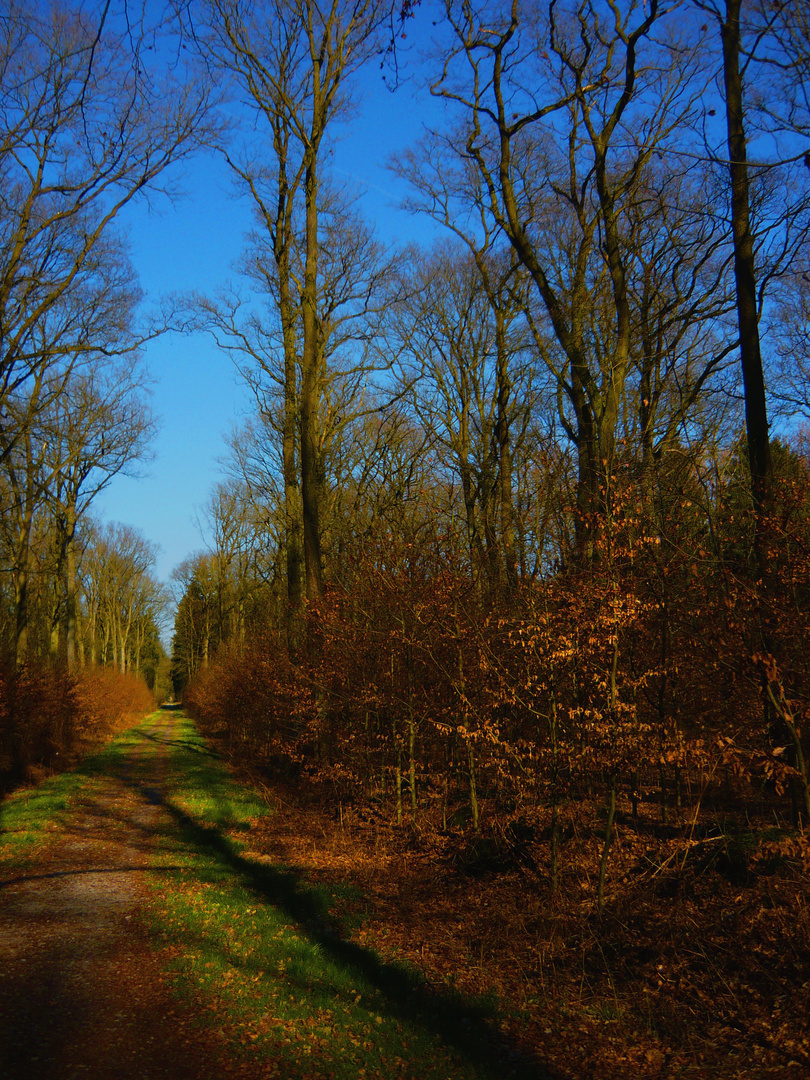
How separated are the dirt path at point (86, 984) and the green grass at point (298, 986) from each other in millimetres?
289

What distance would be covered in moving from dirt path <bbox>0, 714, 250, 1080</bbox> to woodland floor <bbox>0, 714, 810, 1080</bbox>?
0.02m

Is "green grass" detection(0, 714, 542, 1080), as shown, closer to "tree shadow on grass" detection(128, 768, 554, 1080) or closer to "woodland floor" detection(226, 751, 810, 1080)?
"tree shadow on grass" detection(128, 768, 554, 1080)

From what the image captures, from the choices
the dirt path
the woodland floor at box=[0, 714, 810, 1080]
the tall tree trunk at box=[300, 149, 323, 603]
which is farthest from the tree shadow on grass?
the tall tree trunk at box=[300, 149, 323, 603]

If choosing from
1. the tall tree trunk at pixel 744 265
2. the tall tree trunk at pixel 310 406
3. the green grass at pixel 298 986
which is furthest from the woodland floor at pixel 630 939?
the tall tree trunk at pixel 310 406

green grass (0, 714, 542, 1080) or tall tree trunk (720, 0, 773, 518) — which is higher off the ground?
tall tree trunk (720, 0, 773, 518)

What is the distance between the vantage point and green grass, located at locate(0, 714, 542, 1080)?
5234 mm

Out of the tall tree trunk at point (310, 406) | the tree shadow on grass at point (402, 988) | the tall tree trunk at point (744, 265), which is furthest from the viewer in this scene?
the tall tree trunk at point (310, 406)

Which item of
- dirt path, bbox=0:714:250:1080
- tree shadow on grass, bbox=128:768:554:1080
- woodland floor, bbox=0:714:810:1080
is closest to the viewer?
dirt path, bbox=0:714:250:1080

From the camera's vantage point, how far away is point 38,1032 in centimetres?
518

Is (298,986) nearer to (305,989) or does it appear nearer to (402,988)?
(305,989)

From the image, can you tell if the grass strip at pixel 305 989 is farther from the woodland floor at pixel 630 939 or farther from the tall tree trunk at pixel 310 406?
the tall tree trunk at pixel 310 406

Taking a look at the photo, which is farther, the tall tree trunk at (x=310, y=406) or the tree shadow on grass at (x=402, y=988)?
the tall tree trunk at (x=310, y=406)

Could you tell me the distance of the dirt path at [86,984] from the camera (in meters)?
4.84

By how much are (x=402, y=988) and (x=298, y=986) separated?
3.01 feet
